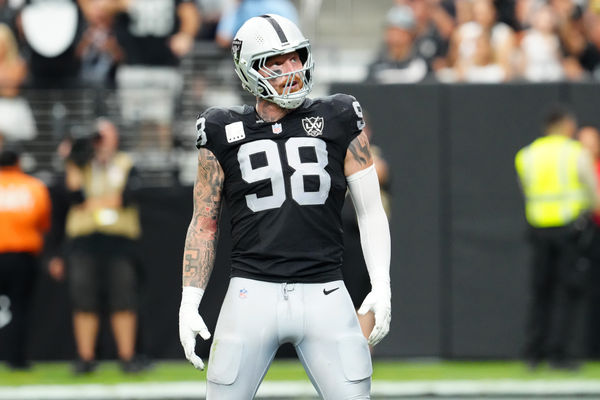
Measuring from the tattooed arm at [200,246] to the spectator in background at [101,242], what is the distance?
574 centimetres

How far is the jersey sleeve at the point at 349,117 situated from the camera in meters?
4.98

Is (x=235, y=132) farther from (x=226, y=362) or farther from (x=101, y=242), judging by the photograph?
(x=101, y=242)

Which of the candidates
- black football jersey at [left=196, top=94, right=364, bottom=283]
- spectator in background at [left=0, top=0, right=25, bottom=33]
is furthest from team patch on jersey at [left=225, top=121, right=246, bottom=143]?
spectator in background at [left=0, top=0, right=25, bottom=33]

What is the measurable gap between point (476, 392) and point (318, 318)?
492 cm

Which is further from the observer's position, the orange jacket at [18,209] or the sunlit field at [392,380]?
the orange jacket at [18,209]

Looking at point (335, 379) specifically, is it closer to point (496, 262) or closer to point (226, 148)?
point (226, 148)

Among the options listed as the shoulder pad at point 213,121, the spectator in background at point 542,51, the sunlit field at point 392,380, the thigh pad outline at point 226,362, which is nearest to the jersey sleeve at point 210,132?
the shoulder pad at point 213,121

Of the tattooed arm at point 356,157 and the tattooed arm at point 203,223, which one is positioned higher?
the tattooed arm at point 356,157

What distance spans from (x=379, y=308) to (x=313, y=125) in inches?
31.1

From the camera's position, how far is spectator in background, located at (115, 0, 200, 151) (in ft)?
39.2

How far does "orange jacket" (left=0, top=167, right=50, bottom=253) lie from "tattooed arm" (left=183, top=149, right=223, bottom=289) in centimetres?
635

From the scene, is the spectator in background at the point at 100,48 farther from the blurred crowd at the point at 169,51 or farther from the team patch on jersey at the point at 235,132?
the team patch on jersey at the point at 235,132

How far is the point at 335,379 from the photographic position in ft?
15.6

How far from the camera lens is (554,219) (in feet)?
36.1
